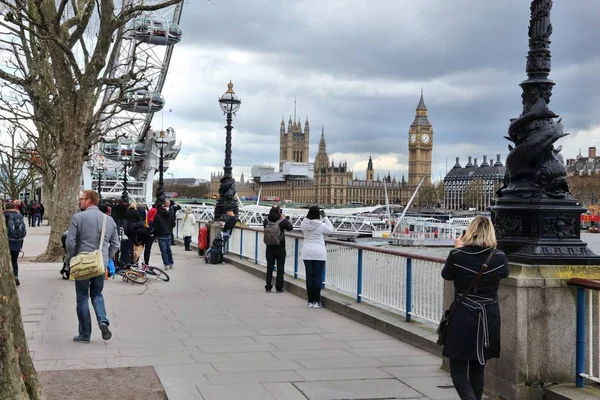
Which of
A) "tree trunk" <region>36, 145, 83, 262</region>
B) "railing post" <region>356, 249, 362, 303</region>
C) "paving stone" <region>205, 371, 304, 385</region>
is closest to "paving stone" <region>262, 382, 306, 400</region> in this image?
"paving stone" <region>205, 371, 304, 385</region>

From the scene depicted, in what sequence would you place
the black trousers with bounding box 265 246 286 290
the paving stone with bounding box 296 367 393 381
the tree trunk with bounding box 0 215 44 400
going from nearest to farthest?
the tree trunk with bounding box 0 215 44 400 → the paving stone with bounding box 296 367 393 381 → the black trousers with bounding box 265 246 286 290

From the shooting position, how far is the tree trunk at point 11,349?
4191 millimetres

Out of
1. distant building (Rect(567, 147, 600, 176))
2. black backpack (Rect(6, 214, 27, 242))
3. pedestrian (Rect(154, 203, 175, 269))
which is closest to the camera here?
black backpack (Rect(6, 214, 27, 242))

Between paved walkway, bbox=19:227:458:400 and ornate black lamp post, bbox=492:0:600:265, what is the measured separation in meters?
1.59

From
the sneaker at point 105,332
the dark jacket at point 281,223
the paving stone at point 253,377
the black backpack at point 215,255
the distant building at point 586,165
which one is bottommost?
the paving stone at point 253,377

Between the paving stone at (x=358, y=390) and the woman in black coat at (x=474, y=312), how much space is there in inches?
41.8

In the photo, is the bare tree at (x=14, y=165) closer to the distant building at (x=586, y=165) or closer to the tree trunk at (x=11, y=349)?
the tree trunk at (x=11, y=349)

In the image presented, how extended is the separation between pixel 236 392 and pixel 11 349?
2.58m

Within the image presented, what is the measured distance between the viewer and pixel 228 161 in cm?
2302

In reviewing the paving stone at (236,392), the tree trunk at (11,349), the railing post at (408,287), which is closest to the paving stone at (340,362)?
the paving stone at (236,392)

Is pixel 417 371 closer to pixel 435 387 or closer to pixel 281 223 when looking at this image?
pixel 435 387

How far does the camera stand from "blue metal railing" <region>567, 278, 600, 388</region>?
235 inches

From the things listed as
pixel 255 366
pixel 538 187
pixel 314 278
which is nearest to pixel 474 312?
pixel 538 187

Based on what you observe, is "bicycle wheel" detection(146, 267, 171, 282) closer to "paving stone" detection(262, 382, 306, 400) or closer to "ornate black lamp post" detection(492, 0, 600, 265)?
"paving stone" detection(262, 382, 306, 400)
